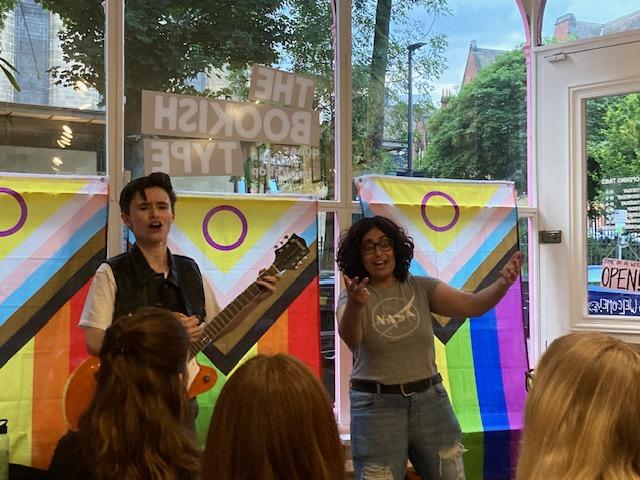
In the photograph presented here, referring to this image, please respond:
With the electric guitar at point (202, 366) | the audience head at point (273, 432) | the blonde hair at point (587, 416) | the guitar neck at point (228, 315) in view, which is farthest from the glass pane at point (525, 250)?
the audience head at point (273, 432)

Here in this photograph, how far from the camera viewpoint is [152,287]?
2258 millimetres

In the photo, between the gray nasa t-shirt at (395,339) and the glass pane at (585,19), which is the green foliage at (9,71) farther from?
the glass pane at (585,19)

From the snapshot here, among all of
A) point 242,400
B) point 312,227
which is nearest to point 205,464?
point 242,400

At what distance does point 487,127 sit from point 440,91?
0.31 meters

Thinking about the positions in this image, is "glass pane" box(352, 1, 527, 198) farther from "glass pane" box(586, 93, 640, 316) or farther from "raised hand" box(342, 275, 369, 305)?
"raised hand" box(342, 275, 369, 305)

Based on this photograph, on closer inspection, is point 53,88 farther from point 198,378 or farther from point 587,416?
point 587,416

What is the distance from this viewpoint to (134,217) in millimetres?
2312

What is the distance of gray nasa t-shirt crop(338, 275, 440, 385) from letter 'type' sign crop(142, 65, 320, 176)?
0.93m

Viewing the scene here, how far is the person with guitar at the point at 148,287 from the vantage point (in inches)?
86.4

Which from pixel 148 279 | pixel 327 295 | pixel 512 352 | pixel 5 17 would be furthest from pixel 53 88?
pixel 512 352

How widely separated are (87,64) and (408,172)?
1.56 metres

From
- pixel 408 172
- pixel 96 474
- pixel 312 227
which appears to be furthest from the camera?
pixel 408 172

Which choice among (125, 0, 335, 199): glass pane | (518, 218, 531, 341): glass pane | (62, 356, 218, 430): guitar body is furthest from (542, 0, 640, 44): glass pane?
(62, 356, 218, 430): guitar body

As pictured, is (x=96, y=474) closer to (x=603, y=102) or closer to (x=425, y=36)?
(x=425, y=36)
